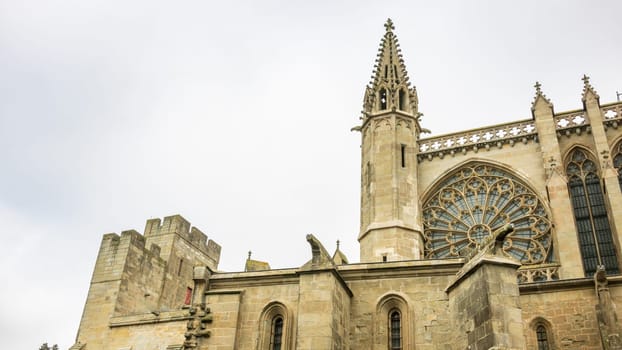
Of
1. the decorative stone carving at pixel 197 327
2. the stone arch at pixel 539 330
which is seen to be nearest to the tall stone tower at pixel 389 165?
the stone arch at pixel 539 330

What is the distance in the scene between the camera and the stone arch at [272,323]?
1282 centimetres

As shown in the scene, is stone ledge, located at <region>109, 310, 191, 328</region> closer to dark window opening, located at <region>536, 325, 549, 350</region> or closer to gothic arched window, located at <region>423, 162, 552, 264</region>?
gothic arched window, located at <region>423, 162, 552, 264</region>

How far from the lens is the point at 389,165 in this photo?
22.3 m

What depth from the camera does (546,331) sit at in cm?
1395

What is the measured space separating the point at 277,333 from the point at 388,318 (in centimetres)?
260

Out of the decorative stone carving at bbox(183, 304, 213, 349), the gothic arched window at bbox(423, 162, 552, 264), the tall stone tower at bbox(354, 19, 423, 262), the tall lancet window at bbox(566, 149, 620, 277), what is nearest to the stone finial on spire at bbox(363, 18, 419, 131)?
the tall stone tower at bbox(354, 19, 423, 262)

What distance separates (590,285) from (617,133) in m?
8.99

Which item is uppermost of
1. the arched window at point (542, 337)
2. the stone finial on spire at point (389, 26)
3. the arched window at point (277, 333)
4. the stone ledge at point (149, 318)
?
the stone finial on spire at point (389, 26)

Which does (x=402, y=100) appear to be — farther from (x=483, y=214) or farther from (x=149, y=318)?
(x=149, y=318)

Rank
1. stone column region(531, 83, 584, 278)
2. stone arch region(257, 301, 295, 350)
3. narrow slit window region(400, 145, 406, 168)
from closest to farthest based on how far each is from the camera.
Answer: stone arch region(257, 301, 295, 350)
stone column region(531, 83, 584, 278)
narrow slit window region(400, 145, 406, 168)

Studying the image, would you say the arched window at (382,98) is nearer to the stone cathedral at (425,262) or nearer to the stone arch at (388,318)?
the stone cathedral at (425,262)

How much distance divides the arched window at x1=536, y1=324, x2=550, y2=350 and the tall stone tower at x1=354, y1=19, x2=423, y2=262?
6208 millimetres

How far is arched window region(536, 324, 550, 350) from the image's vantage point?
13859 millimetres

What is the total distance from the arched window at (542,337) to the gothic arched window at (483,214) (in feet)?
19.2
